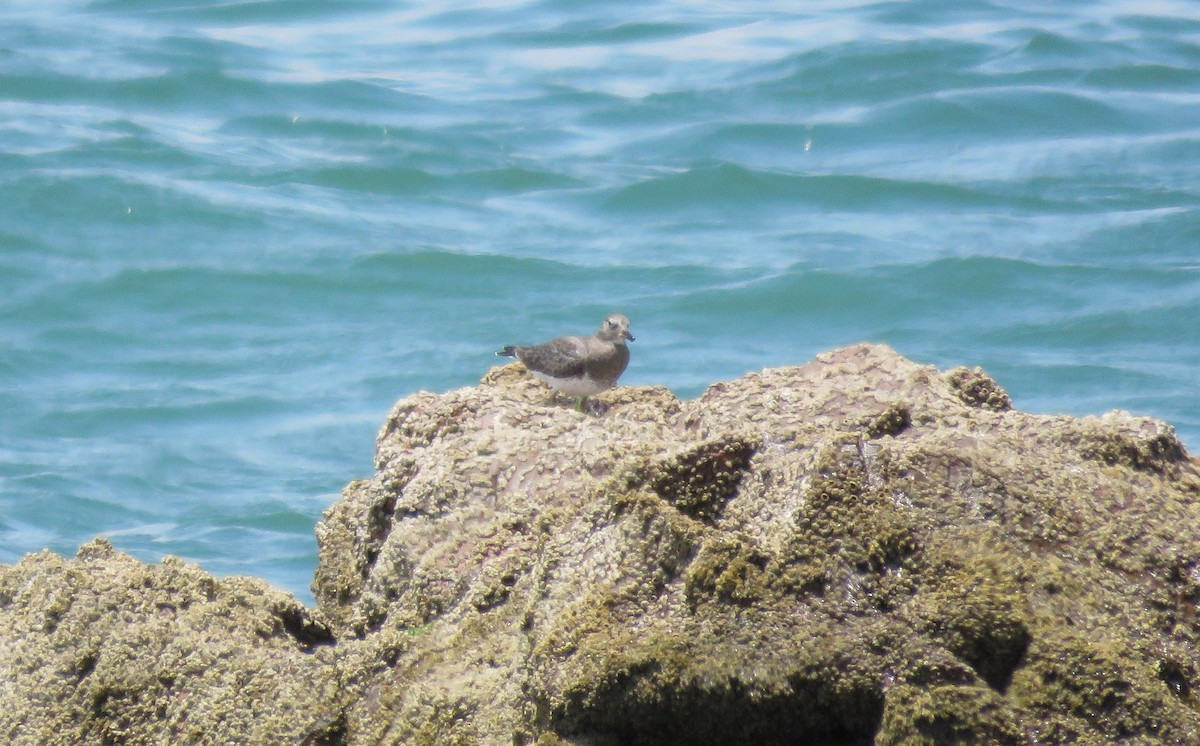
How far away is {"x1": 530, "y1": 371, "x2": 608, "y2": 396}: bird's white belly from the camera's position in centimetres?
563

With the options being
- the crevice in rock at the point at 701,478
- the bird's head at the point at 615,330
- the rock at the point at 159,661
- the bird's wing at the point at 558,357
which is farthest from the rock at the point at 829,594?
the bird's head at the point at 615,330

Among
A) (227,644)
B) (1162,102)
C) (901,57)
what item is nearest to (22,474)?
(227,644)

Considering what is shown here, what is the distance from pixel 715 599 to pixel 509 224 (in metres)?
16.3

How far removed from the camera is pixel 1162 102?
20062 millimetres

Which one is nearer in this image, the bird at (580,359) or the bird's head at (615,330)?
the bird at (580,359)

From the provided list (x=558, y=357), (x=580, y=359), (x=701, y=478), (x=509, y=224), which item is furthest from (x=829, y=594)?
(x=509, y=224)

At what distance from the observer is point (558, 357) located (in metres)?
7.12

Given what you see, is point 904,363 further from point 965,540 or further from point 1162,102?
point 1162,102

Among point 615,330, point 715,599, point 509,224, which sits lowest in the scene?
point 715,599

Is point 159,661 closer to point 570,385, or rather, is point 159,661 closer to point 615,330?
point 570,385

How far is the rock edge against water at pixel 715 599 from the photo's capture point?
283cm

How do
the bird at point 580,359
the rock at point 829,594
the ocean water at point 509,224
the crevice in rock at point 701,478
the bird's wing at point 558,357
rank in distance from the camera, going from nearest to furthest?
the rock at point 829,594, the crevice in rock at point 701,478, the bird at point 580,359, the bird's wing at point 558,357, the ocean water at point 509,224

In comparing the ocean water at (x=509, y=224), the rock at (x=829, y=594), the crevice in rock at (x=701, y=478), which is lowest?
the rock at (x=829, y=594)

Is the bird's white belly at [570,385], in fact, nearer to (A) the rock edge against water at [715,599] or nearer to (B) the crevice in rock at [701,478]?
(A) the rock edge against water at [715,599]
